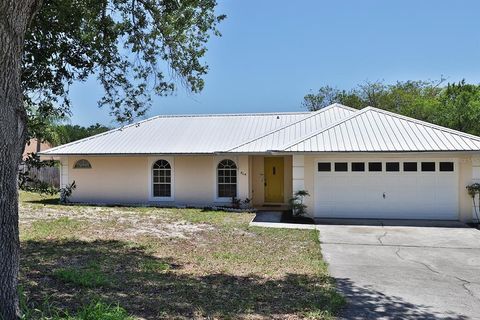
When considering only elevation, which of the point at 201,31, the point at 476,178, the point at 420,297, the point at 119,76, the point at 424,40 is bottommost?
the point at 420,297

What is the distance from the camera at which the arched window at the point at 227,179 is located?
18.8 metres

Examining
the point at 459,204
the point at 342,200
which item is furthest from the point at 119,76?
the point at 459,204

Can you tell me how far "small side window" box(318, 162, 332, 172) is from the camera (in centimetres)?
1516

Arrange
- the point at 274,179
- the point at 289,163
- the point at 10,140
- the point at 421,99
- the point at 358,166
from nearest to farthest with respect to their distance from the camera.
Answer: the point at 10,140 → the point at 358,166 → the point at 289,163 → the point at 274,179 → the point at 421,99

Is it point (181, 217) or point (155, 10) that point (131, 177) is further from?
point (155, 10)


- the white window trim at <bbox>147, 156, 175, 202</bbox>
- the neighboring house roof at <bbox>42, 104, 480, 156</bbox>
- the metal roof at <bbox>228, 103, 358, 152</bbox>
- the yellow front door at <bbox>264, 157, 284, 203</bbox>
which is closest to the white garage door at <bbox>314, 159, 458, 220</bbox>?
the neighboring house roof at <bbox>42, 104, 480, 156</bbox>

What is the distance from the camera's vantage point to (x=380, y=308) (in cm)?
571

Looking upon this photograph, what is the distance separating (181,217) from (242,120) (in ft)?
29.5

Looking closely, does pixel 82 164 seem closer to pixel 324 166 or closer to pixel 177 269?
pixel 324 166

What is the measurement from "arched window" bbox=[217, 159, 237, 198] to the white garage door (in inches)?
184

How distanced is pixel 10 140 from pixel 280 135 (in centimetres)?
1533

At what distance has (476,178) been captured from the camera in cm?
1434

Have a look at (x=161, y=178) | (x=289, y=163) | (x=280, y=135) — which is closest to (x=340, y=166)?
(x=289, y=163)

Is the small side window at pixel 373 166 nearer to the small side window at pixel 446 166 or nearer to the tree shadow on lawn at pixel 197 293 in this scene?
the small side window at pixel 446 166
